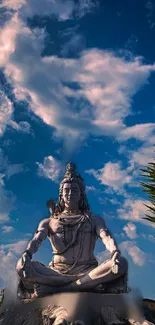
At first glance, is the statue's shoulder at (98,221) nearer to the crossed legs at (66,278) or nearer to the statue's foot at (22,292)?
the crossed legs at (66,278)

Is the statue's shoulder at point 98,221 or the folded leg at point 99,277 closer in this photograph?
the folded leg at point 99,277

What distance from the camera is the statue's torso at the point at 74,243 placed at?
8523 millimetres

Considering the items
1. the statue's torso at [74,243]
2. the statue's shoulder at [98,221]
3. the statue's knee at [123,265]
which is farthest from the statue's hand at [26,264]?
the statue's shoulder at [98,221]

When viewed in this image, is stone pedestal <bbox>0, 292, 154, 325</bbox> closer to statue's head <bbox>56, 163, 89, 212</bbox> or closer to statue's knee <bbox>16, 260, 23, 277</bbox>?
statue's knee <bbox>16, 260, 23, 277</bbox>

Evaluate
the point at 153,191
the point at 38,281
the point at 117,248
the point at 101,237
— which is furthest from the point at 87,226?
the point at 153,191

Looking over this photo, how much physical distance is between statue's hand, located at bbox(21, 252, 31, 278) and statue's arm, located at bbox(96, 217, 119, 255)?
4.78 feet

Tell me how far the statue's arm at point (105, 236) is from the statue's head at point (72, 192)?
632 mm

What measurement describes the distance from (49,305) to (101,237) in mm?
1892

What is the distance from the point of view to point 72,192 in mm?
9203

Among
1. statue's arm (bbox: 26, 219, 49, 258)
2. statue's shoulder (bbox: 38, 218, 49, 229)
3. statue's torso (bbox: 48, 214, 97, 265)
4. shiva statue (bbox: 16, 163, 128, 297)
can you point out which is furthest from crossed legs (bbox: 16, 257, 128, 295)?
statue's shoulder (bbox: 38, 218, 49, 229)

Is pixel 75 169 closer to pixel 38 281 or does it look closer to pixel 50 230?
pixel 50 230

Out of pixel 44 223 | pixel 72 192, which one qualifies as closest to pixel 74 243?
pixel 44 223

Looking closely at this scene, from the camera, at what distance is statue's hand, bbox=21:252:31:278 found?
24.5 feet

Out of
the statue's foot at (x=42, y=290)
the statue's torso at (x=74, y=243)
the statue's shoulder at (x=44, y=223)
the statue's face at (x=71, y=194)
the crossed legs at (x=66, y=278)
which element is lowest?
the statue's foot at (x=42, y=290)
